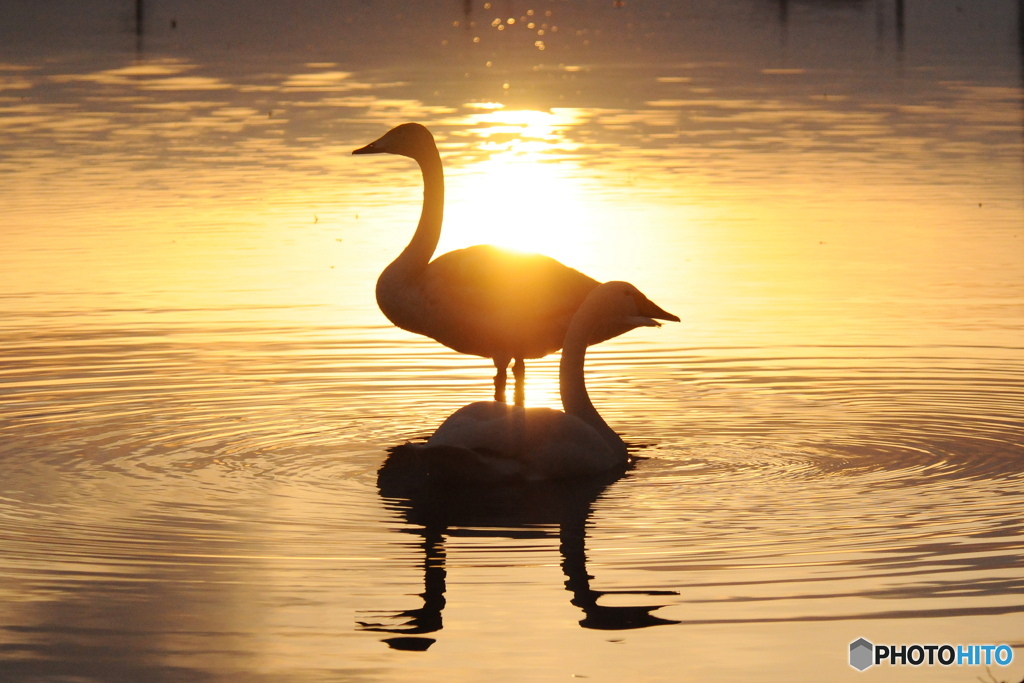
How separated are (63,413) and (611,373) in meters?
3.87

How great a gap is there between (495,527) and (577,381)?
1832 mm

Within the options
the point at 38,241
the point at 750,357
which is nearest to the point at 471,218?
the point at 38,241

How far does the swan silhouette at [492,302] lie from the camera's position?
11.8 meters

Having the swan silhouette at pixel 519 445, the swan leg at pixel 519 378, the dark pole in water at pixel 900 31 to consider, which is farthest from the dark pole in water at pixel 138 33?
the swan silhouette at pixel 519 445

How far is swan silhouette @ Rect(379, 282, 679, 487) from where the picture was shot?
959cm

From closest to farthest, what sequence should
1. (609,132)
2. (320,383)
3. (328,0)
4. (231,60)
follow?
1. (320,383)
2. (609,132)
3. (231,60)
4. (328,0)

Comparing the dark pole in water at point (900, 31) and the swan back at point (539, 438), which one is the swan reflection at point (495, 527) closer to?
the swan back at point (539, 438)

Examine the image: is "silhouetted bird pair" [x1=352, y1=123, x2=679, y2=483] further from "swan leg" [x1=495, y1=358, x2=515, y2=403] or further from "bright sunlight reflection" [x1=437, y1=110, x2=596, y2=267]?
"bright sunlight reflection" [x1=437, y1=110, x2=596, y2=267]

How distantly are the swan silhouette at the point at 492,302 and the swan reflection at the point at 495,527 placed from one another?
1410 millimetres

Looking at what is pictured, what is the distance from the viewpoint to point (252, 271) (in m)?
17.2

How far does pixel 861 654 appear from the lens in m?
6.82

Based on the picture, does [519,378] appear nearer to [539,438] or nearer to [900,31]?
[539,438]

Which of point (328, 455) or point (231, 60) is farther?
point (231, 60)

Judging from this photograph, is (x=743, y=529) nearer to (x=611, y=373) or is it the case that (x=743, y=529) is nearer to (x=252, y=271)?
(x=611, y=373)
